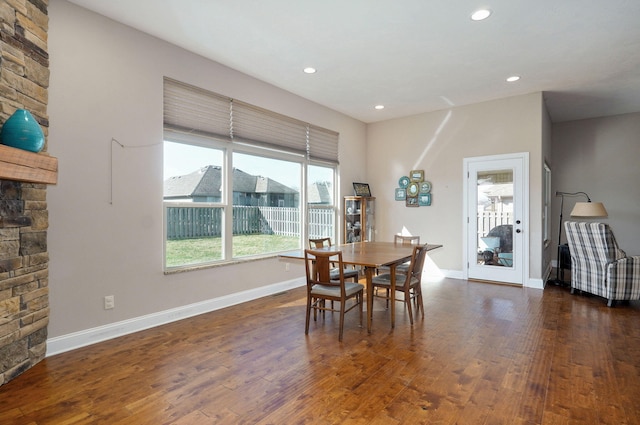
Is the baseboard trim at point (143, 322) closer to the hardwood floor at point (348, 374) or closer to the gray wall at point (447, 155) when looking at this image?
the hardwood floor at point (348, 374)

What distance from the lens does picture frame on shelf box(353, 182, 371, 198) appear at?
631cm

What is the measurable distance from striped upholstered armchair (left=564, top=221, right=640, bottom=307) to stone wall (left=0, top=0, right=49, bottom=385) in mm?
5896

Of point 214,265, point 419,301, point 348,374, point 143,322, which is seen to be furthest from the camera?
point 214,265

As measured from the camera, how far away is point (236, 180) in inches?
172

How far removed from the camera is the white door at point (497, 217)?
5.17 metres

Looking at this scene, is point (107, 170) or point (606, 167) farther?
point (606, 167)

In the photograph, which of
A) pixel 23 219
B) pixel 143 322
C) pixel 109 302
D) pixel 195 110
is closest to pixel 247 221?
pixel 195 110

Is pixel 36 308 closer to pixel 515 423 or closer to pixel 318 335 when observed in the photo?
pixel 318 335

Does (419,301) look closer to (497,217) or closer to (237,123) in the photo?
(497,217)

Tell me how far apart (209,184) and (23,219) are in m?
1.85

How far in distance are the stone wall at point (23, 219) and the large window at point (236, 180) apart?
1115 mm

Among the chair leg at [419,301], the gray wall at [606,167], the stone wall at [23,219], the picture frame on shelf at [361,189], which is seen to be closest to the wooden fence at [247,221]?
the picture frame on shelf at [361,189]

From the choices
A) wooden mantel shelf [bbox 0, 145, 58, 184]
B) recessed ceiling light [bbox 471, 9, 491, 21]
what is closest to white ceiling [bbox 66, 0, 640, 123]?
recessed ceiling light [bbox 471, 9, 491, 21]

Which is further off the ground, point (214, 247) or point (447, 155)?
point (447, 155)
